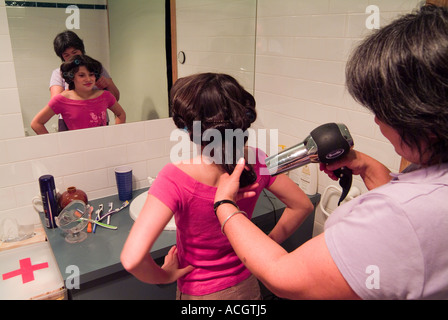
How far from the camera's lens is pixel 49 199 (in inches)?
55.6

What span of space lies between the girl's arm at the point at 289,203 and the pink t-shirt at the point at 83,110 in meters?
0.89

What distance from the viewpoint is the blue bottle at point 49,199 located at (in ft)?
4.58

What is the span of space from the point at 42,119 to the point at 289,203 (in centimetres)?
108

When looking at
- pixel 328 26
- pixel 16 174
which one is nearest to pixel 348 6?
pixel 328 26

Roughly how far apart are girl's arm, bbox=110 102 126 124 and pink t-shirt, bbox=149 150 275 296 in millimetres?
767

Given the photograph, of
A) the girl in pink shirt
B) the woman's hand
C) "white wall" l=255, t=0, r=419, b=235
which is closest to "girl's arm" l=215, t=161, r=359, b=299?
the girl in pink shirt

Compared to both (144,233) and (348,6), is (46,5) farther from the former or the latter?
(348,6)

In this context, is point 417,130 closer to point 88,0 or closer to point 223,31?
point 88,0

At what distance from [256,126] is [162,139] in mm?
583

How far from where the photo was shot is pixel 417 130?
1.96ft

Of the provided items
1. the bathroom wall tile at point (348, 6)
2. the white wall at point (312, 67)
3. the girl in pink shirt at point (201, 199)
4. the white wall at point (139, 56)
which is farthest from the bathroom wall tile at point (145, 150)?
the bathroom wall tile at point (348, 6)

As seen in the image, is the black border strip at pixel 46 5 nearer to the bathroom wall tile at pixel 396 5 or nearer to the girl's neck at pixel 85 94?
the girl's neck at pixel 85 94

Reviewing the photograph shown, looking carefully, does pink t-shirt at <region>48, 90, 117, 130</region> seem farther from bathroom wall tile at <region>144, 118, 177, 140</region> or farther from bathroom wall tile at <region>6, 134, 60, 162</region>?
bathroom wall tile at <region>144, 118, 177, 140</region>
